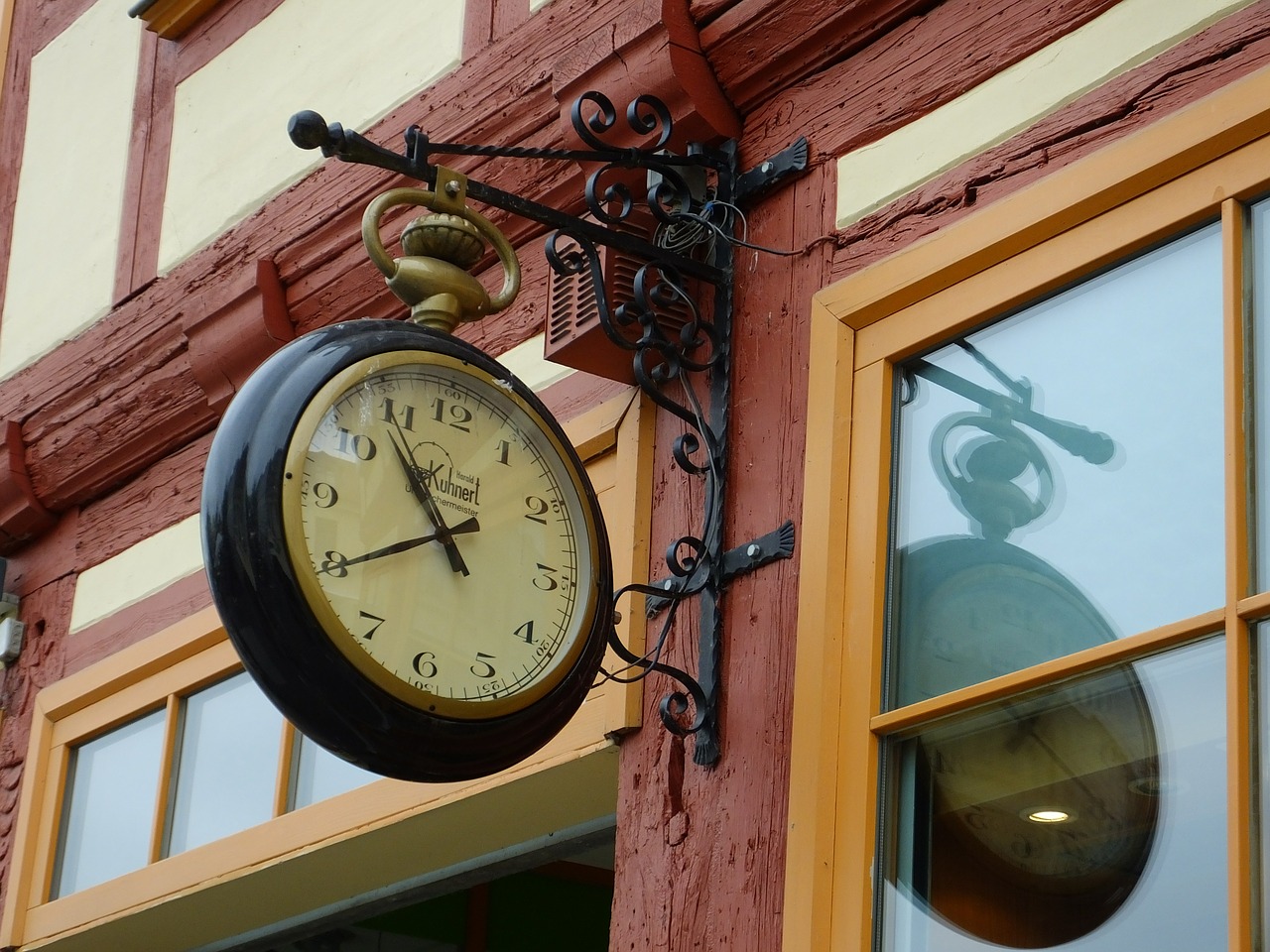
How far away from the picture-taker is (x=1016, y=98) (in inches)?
129

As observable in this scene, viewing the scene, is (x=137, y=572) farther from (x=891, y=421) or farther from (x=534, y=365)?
(x=891, y=421)

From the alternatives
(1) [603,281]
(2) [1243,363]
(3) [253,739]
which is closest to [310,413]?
(1) [603,281]

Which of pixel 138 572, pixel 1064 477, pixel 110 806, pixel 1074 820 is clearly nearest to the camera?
pixel 1074 820

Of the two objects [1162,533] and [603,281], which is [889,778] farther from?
[603,281]

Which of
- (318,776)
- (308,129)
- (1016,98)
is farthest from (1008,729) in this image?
(318,776)

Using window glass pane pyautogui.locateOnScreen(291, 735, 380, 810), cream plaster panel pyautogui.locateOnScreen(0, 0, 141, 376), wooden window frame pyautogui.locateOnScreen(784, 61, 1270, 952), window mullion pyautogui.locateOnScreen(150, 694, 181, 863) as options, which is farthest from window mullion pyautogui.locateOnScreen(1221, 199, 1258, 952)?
cream plaster panel pyautogui.locateOnScreen(0, 0, 141, 376)

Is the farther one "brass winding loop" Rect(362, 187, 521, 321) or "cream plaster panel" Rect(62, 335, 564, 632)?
"cream plaster panel" Rect(62, 335, 564, 632)

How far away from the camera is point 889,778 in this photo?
119 inches

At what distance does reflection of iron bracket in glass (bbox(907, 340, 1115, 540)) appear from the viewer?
2975mm

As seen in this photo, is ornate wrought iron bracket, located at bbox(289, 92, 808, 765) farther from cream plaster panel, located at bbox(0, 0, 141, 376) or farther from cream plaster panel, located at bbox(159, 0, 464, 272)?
cream plaster panel, located at bbox(0, 0, 141, 376)

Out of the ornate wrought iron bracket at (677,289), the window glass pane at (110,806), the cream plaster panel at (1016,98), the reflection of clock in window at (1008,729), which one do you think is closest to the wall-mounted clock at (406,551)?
the ornate wrought iron bracket at (677,289)

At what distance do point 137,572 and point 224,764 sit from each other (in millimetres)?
Result: 737

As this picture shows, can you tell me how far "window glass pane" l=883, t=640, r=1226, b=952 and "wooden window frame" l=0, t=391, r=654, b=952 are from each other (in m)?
0.73

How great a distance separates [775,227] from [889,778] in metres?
1.11
